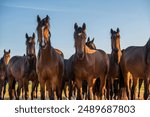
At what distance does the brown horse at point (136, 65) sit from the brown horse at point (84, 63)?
1.93ft

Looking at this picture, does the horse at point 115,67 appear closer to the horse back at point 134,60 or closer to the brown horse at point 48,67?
the horse back at point 134,60

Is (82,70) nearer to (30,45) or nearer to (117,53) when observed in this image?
(30,45)

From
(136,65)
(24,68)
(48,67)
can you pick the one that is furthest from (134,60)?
(24,68)

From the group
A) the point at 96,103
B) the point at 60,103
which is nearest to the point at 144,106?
the point at 96,103

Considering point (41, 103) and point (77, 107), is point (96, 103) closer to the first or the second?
point (77, 107)

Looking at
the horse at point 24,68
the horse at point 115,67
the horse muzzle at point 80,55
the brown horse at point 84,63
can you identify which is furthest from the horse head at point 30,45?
the horse at point 115,67

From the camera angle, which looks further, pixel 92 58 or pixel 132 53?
pixel 132 53

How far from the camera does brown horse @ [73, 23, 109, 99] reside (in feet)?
20.9

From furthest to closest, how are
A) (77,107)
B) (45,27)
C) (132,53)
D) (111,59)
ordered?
(111,59) < (132,53) < (45,27) < (77,107)

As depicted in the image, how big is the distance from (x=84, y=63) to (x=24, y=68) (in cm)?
179

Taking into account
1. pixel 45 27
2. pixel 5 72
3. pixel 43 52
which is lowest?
pixel 5 72

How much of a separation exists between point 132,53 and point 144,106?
3968 millimetres

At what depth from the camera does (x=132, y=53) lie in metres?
7.70

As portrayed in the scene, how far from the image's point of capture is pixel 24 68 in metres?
7.96
